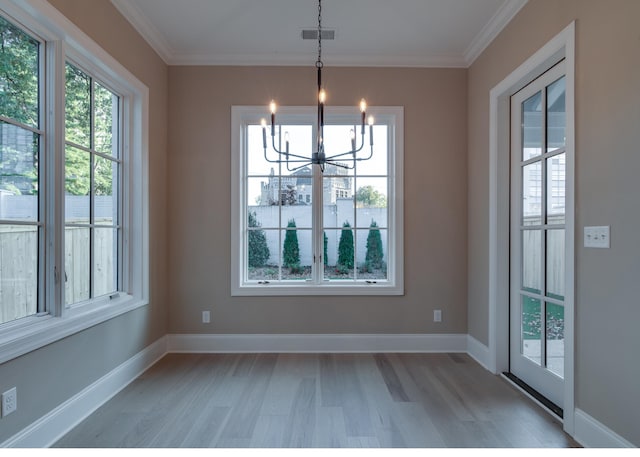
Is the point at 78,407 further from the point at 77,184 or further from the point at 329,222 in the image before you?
the point at 329,222

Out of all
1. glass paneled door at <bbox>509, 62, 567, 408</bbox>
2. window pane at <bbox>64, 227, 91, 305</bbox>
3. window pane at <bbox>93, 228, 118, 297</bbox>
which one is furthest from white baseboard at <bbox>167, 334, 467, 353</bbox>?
window pane at <bbox>64, 227, 91, 305</bbox>

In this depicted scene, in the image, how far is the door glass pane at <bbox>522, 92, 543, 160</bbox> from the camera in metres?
2.73

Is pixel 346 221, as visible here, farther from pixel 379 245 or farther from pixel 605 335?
pixel 605 335

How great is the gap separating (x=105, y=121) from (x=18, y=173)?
952 mm

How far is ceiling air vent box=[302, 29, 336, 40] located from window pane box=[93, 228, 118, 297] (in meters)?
2.22

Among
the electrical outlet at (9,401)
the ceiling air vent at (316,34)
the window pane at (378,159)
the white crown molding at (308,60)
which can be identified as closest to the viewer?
the electrical outlet at (9,401)

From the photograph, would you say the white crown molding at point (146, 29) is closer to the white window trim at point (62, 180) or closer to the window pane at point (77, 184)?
the white window trim at point (62, 180)

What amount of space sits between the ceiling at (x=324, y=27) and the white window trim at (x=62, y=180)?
521 mm

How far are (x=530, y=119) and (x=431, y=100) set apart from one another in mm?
1029

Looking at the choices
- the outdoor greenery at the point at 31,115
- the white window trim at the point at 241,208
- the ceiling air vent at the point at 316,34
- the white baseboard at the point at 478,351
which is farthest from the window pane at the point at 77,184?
the white baseboard at the point at 478,351

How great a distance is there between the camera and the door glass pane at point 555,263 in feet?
8.04

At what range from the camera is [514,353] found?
304 cm

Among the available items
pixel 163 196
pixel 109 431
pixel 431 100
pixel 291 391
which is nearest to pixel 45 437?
pixel 109 431

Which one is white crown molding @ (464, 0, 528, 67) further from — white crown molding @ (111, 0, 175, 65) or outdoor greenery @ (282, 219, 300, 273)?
white crown molding @ (111, 0, 175, 65)
